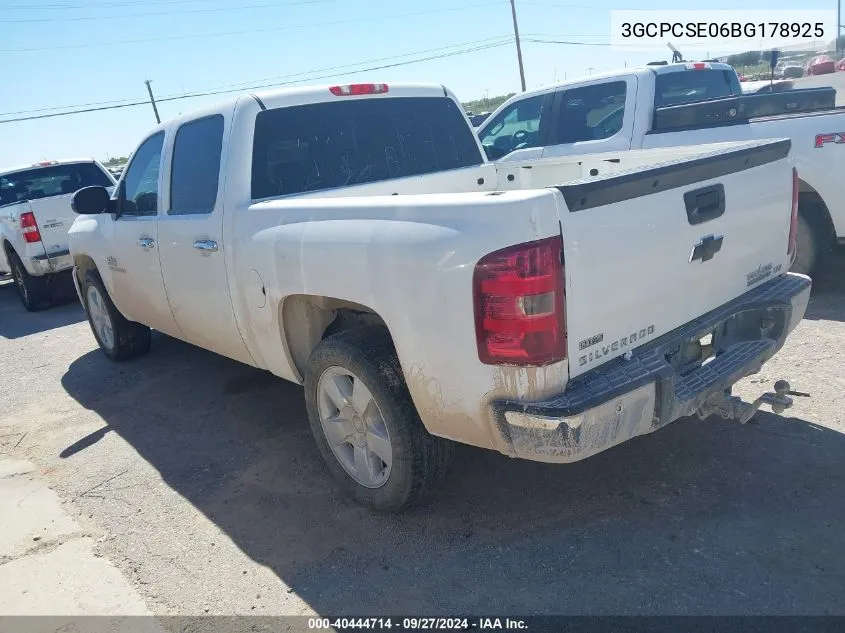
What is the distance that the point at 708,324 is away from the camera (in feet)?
10.1

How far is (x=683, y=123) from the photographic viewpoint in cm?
635

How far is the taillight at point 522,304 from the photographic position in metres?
2.41

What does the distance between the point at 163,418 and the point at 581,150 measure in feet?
15.3

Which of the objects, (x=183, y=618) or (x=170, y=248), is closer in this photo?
(x=183, y=618)

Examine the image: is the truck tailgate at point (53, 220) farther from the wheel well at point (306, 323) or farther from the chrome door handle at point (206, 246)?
the wheel well at point (306, 323)

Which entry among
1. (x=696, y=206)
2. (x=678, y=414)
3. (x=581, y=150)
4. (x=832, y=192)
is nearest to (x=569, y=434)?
(x=678, y=414)

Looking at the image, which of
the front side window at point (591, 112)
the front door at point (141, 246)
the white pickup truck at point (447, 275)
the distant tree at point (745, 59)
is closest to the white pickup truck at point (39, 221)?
the front door at point (141, 246)

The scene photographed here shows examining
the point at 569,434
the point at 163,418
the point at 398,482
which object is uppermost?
the point at 569,434

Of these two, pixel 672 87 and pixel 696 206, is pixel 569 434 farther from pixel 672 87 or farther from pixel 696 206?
pixel 672 87

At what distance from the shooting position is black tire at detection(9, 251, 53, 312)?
9.58 metres

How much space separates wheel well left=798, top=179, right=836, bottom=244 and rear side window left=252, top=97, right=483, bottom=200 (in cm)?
290

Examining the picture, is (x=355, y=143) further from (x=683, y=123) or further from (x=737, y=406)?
(x=683, y=123)

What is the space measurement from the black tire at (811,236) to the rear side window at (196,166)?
15.3 feet

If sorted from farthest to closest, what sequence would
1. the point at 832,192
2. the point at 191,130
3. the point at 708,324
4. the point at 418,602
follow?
the point at 832,192
the point at 191,130
the point at 708,324
the point at 418,602
